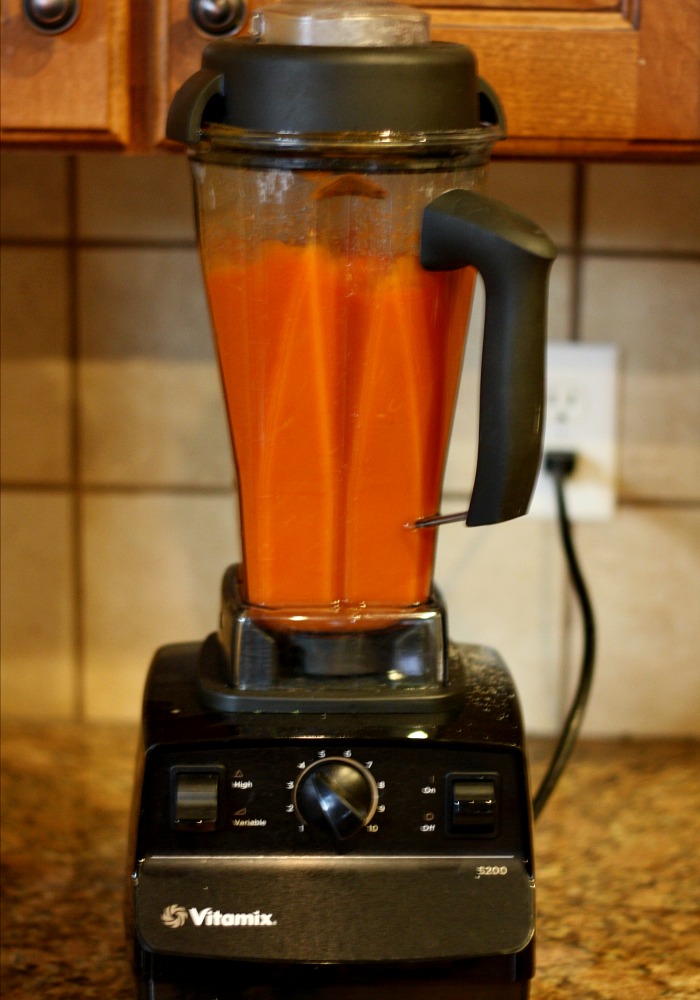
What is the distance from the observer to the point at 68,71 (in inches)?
24.9

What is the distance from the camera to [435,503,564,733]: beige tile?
38.0 inches

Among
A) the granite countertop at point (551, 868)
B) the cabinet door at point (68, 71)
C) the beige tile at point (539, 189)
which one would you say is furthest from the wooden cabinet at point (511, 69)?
the granite countertop at point (551, 868)

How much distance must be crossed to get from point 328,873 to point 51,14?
48 cm

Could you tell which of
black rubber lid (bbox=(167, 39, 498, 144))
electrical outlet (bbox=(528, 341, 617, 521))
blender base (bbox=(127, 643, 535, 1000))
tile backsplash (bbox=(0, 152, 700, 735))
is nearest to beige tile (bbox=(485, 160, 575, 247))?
tile backsplash (bbox=(0, 152, 700, 735))

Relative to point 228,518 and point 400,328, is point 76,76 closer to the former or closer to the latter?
point 400,328

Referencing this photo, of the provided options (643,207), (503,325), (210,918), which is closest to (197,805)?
(210,918)

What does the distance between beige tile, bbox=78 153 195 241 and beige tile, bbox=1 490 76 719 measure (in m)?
0.23

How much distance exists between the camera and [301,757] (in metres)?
0.58

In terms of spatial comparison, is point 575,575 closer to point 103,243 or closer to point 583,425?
point 583,425

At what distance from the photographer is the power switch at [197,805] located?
1.89ft

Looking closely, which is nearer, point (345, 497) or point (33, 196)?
point (345, 497)

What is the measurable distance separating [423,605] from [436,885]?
0.49ft

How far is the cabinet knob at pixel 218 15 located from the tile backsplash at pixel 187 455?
11.3 inches

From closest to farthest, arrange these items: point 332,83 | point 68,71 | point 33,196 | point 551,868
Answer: point 332,83
point 68,71
point 551,868
point 33,196
